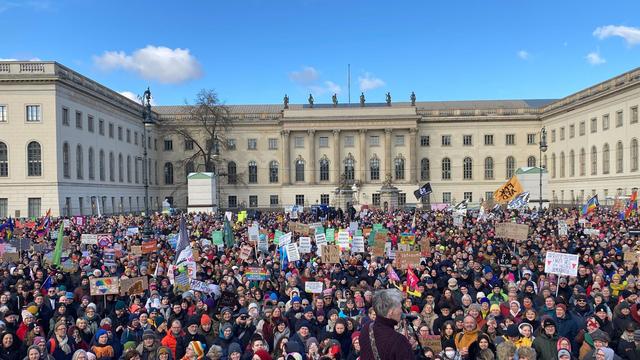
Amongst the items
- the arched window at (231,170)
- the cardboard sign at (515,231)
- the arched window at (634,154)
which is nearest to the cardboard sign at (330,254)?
the cardboard sign at (515,231)

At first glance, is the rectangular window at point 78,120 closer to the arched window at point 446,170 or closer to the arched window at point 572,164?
the arched window at point 446,170

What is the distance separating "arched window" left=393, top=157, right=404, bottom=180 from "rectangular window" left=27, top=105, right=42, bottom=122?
139 ft

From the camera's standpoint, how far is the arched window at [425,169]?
257 feet

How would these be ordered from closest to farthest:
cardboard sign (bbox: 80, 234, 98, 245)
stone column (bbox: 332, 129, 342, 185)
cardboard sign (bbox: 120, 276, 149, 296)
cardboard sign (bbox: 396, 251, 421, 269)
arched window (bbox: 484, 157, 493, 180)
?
cardboard sign (bbox: 120, 276, 149, 296) → cardboard sign (bbox: 396, 251, 421, 269) → cardboard sign (bbox: 80, 234, 98, 245) → stone column (bbox: 332, 129, 342, 185) → arched window (bbox: 484, 157, 493, 180)

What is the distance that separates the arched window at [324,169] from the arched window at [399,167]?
868 centimetres

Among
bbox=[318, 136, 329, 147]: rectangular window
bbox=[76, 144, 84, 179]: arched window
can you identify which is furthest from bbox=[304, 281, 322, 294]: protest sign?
bbox=[318, 136, 329, 147]: rectangular window

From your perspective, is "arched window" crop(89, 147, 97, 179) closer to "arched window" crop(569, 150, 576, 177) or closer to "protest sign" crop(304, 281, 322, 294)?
"protest sign" crop(304, 281, 322, 294)

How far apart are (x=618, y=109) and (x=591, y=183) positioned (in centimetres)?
889

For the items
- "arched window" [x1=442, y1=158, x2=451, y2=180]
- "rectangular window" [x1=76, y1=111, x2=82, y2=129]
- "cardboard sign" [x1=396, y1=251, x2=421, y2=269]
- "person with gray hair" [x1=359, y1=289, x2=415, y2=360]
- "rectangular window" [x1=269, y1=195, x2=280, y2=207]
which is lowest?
"rectangular window" [x1=269, y1=195, x2=280, y2=207]

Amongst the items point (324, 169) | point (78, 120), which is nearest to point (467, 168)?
point (324, 169)

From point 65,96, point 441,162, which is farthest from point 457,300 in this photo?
point 441,162

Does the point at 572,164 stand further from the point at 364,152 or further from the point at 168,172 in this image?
the point at 168,172

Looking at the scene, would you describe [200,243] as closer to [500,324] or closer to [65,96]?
[500,324]

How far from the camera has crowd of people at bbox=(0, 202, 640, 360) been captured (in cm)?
844
